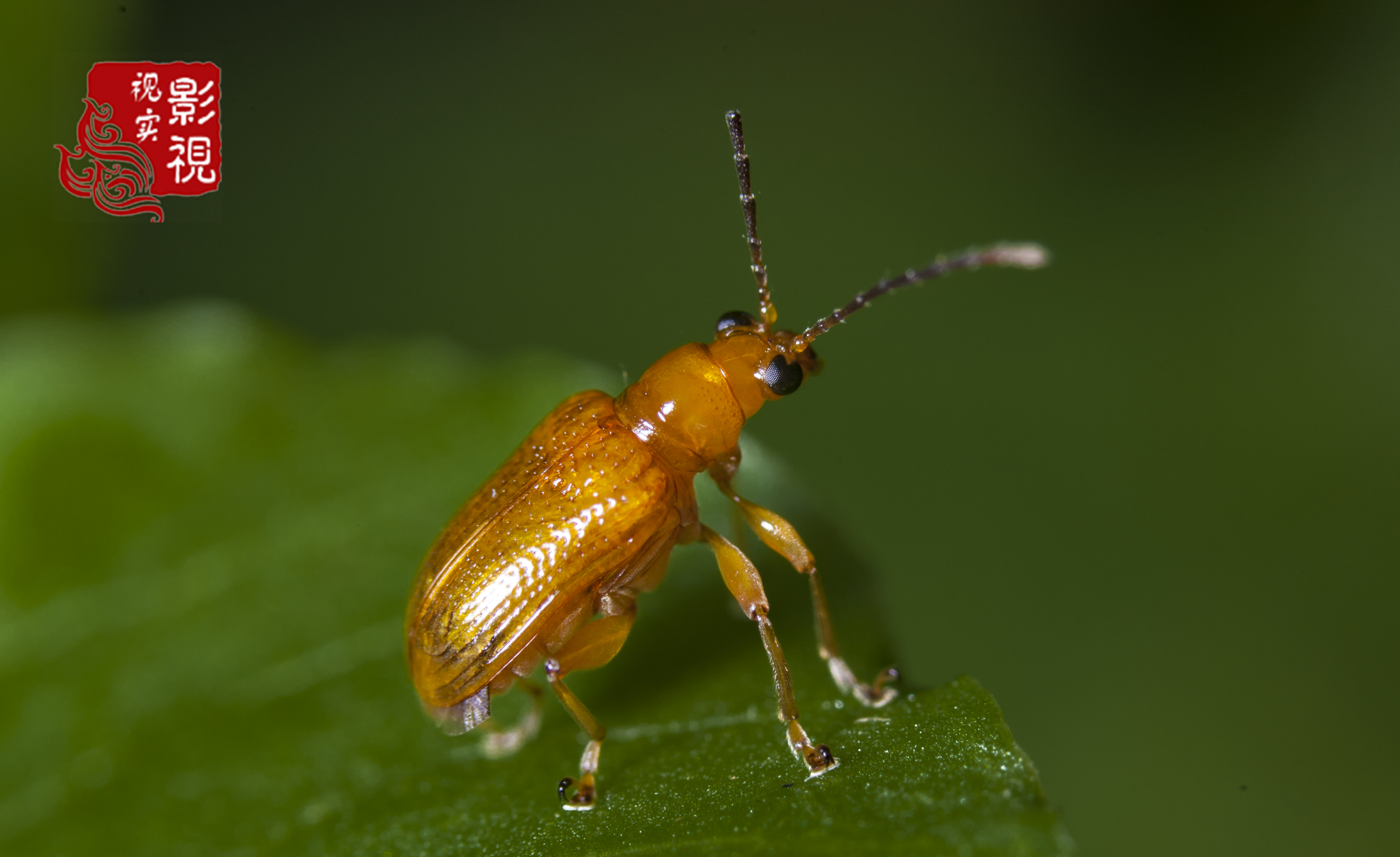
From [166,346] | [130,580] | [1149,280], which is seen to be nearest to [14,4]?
[166,346]

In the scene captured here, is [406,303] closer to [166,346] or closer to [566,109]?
[566,109]

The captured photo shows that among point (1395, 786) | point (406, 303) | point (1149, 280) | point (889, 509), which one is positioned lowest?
point (1395, 786)

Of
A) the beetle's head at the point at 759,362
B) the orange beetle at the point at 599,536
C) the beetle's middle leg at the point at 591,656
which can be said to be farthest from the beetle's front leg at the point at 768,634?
the beetle's head at the point at 759,362

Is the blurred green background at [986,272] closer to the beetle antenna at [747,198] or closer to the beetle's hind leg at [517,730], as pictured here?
the beetle antenna at [747,198]

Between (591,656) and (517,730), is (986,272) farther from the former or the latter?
(517,730)

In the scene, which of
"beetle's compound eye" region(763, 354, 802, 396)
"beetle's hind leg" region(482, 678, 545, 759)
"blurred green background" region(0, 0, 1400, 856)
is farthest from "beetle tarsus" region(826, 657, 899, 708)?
"blurred green background" region(0, 0, 1400, 856)

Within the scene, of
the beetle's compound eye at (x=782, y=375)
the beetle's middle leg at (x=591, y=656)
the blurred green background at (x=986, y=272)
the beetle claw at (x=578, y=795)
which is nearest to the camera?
the beetle claw at (x=578, y=795)
